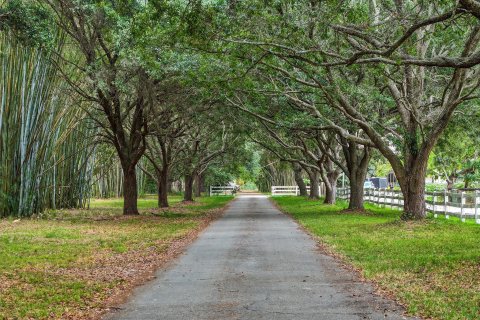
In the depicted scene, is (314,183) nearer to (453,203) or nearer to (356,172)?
(356,172)

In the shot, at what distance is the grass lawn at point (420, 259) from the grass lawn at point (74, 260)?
12.5 ft

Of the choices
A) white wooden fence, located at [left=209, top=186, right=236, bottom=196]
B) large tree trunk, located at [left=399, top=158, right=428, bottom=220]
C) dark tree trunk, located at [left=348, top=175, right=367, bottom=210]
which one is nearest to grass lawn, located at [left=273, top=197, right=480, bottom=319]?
large tree trunk, located at [left=399, top=158, right=428, bottom=220]

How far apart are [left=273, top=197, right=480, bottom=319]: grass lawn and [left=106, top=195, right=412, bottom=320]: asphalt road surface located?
46 cm

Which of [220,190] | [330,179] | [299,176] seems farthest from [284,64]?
[220,190]

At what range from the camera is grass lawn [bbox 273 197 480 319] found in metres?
7.43

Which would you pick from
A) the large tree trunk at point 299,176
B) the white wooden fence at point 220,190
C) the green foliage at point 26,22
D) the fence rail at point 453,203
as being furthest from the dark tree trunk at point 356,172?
the white wooden fence at point 220,190

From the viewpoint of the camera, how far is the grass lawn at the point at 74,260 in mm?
7469

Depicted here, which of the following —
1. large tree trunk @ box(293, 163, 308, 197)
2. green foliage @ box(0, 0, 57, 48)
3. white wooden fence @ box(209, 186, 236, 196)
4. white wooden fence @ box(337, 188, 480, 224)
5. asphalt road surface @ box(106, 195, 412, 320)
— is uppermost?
green foliage @ box(0, 0, 57, 48)

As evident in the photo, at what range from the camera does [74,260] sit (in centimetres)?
1139

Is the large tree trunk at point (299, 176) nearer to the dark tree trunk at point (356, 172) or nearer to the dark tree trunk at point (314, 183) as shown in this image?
the dark tree trunk at point (314, 183)

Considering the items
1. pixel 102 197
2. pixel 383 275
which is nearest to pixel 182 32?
pixel 383 275

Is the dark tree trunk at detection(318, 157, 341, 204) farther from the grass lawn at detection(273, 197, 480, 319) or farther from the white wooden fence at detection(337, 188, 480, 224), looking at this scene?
the grass lawn at detection(273, 197, 480, 319)

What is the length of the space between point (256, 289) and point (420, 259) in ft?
13.5

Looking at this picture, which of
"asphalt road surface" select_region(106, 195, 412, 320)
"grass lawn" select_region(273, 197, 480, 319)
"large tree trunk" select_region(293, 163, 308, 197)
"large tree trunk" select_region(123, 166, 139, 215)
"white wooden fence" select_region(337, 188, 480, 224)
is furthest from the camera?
"large tree trunk" select_region(293, 163, 308, 197)
